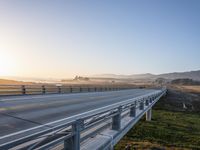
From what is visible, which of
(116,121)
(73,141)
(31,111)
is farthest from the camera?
(31,111)

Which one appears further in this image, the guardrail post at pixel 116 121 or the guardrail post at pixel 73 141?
the guardrail post at pixel 116 121

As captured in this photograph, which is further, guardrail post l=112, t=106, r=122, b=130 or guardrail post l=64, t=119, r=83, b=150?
guardrail post l=112, t=106, r=122, b=130

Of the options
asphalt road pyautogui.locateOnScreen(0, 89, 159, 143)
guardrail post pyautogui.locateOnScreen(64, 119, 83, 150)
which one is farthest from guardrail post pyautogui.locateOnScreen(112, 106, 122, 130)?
guardrail post pyautogui.locateOnScreen(64, 119, 83, 150)

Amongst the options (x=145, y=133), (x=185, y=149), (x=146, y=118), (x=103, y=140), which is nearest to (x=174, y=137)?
(x=145, y=133)

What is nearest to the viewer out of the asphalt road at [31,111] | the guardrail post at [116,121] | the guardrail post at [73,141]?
the guardrail post at [73,141]

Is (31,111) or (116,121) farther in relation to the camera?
(31,111)

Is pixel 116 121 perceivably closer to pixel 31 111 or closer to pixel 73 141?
pixel 73 141

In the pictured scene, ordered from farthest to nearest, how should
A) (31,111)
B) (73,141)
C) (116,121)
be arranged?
(31,111) < (116,121) < (73,141)

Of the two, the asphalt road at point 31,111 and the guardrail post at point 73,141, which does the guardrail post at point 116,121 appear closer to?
the asphalt road at point 31,111

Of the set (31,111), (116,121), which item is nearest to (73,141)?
(116,121)

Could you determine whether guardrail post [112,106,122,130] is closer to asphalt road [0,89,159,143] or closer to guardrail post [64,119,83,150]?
asphalt road [0,89,159,143]

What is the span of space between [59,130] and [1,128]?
4.27 meters

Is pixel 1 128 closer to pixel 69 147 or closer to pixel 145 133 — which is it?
pixel 69 147

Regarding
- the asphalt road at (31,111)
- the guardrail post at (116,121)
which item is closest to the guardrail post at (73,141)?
the asphalt road at (31,111)
